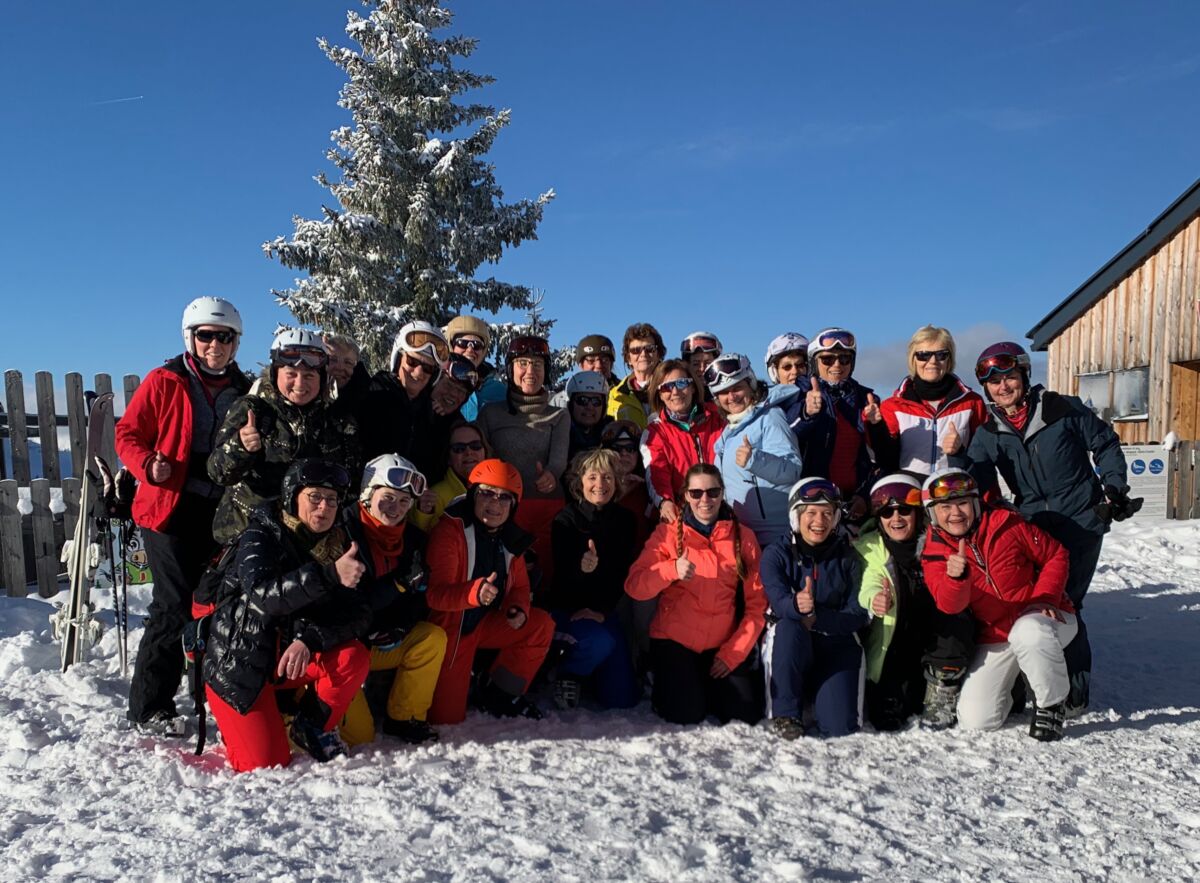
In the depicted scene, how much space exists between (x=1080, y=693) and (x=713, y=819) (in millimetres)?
2668

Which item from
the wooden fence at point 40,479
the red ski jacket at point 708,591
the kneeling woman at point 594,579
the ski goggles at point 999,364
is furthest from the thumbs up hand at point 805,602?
the wooden fence at point 40,479

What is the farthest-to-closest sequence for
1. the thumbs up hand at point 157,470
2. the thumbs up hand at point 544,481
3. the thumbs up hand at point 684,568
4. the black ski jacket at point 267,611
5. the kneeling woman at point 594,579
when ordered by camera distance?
the thumbs up hand at point 544,481 < the kneeling woman at point 594,579 < the thumbs up hand at point 684,568 < the thumbs up hand at point 157,470 < the black ski jacket at point 267,611

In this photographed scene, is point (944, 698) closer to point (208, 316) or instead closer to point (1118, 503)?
point (1118, 503)

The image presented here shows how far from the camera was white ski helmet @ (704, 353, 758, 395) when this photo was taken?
16.5ft

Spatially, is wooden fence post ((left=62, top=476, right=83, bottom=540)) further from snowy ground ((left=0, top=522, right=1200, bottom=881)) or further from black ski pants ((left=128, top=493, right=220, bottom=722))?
black ski pants ((left=128, top=493, right=220, bottom=722))

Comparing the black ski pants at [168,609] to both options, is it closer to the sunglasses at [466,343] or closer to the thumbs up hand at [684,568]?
the sunglasses at [466,343]

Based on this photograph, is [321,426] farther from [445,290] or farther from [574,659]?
[445,290]

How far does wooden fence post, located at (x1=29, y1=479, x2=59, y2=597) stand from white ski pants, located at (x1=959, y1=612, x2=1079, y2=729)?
25.6 feet

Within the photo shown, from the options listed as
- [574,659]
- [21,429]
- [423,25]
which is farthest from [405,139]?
[574,659]

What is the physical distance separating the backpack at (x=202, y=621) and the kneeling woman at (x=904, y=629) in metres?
3.30

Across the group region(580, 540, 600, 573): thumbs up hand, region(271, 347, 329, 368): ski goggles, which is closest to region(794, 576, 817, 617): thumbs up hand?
region(580, 540, 600, 573): thumbs up hand

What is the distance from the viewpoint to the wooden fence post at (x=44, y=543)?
7.57m

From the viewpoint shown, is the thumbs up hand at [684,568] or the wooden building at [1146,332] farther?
the wooden building at [1146,332]

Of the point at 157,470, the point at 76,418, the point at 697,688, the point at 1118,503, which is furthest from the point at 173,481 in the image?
the point at 76,418
